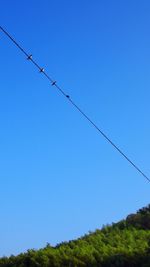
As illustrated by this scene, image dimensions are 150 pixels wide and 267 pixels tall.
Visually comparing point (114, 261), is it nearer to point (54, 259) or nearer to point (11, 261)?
point (54, 259)

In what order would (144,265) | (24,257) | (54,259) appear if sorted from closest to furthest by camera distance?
1. (144,265)
2. (54,259)
3. (24,257)

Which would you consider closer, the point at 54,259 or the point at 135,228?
the point at 54,259

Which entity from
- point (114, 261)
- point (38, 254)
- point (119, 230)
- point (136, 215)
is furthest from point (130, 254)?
point (136, 215)

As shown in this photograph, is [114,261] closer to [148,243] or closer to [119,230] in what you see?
[148,243]

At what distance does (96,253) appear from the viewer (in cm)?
2389

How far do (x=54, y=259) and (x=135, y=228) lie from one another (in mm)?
8966

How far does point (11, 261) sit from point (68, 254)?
3.87 metres

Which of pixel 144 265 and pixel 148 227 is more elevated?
pixel 148 227

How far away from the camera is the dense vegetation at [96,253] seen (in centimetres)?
2264

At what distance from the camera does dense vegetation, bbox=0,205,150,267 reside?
22.6 meters

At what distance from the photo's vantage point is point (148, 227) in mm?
32875

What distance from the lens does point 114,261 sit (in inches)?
893

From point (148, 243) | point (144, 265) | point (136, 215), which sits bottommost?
point (144, 265)

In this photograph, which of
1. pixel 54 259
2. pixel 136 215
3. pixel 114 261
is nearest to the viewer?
pixel 114 261
